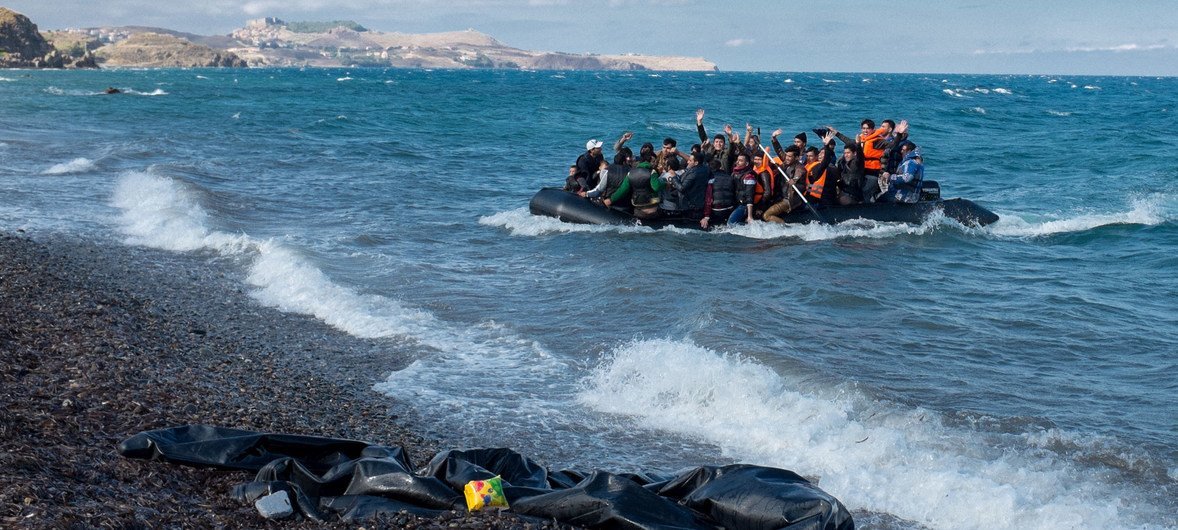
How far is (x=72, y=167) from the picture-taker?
21.8 m

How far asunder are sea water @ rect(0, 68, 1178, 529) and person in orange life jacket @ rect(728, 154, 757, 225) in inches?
7.9

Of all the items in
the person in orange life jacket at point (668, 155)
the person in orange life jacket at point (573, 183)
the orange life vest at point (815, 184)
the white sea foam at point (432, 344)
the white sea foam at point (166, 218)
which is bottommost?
the white sea foam at point (432, 344)

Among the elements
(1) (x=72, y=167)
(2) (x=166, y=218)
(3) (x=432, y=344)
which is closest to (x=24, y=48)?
(1) (x=72, y=167)

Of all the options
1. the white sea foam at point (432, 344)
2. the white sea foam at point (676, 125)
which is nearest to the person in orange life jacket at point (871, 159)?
the white sea foam at point (432, 344)

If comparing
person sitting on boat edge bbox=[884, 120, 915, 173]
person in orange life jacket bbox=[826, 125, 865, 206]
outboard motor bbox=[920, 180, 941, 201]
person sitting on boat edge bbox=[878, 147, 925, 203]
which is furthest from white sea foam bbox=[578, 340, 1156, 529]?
outboard motor bbox=[920, 180, 941, 201]

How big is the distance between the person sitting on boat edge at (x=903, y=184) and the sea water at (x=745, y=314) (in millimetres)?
520

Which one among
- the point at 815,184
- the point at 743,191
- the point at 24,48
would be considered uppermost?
the point at 24,48

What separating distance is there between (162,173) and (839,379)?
16848mm

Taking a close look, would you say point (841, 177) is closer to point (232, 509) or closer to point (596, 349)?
point (596, 349)

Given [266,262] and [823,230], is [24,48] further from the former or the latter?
[823,230]

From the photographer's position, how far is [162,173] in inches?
830

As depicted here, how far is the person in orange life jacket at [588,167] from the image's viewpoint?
53.4 ft

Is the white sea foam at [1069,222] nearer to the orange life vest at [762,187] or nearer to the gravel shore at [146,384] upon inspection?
the orange life vest at [762,187]

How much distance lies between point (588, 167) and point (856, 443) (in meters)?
9.96
